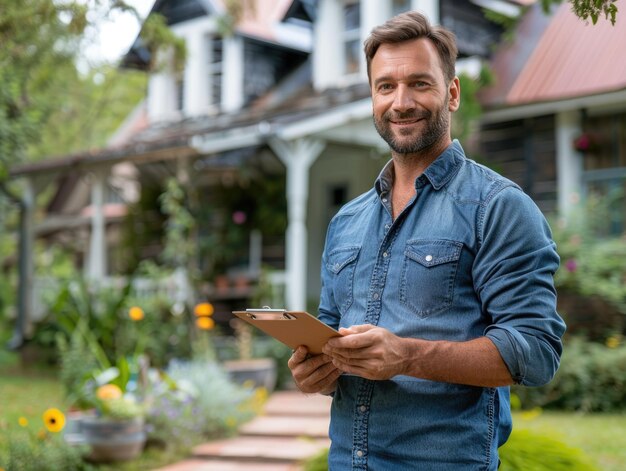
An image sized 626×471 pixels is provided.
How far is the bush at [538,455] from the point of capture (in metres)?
3.49

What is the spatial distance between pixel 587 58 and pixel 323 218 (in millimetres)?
4697

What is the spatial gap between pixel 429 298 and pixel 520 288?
0.23 metres

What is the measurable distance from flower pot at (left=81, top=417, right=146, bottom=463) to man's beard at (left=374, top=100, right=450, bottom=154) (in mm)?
5001

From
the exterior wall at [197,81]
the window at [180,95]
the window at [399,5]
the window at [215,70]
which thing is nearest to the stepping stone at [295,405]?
the window at [399,5]

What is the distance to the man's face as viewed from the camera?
2.02 metres

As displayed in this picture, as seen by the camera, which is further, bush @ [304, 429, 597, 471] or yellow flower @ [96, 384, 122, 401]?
yellow flower @ [96, 384, 122, 401]

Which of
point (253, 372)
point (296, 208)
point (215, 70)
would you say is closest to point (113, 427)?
point (253, 372)

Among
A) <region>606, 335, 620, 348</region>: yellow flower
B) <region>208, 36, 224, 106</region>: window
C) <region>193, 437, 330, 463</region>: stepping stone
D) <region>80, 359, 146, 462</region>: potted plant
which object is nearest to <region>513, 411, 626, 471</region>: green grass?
<region>606, 335, 620, 348</region>: yellow flower

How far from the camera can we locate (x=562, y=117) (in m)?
10.3

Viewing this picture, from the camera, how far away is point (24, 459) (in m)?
5.63

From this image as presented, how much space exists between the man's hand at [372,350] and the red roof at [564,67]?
8.25 metres

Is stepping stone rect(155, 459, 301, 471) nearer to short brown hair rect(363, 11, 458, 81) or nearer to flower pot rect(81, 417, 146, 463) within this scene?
flower pot rect(81, 417, 146, 463)

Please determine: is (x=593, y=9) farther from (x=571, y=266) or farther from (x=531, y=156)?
(x=531, y=156)

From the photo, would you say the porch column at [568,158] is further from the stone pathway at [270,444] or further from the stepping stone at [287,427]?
the stepping stone at [287,427]
